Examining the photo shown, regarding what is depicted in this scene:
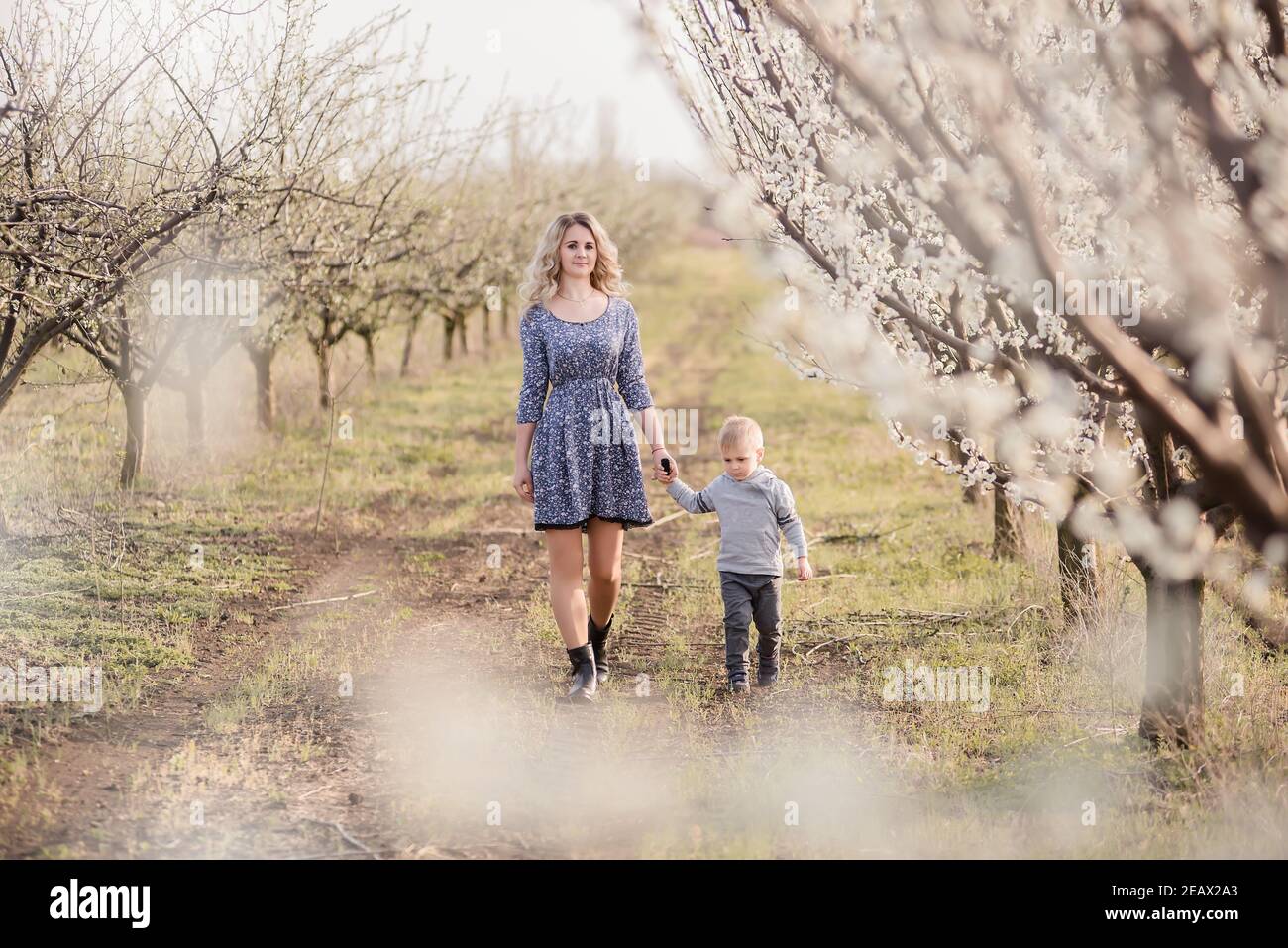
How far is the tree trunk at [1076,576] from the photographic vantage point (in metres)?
5.84

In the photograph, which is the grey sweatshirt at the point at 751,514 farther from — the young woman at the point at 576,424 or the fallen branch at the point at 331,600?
the fallen branch at the point at 331,600

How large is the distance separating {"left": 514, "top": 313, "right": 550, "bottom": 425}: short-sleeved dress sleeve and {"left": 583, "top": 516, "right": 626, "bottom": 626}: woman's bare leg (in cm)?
59

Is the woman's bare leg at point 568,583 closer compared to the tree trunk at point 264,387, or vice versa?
the woman's bare leg at point 568,583

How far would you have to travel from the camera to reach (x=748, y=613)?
5.40 m

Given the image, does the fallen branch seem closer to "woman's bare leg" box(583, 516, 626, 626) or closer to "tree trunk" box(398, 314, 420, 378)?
"woman's bare leg" box(583, 516, 626, 626)

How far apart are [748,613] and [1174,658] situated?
1878mm

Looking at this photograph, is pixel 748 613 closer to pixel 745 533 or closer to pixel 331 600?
pixel 745 533

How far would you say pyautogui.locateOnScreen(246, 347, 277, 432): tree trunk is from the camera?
12844 mm

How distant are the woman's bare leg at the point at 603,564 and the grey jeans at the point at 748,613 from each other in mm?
529

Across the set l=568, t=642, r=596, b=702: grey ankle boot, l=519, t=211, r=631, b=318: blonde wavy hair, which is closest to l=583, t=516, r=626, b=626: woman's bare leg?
l=568, t=642, r=596, b=702: grey ankle boot

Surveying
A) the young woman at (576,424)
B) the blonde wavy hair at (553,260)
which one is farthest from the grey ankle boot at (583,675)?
the blonde wavy hair at (553,260)

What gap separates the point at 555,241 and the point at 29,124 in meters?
3.06

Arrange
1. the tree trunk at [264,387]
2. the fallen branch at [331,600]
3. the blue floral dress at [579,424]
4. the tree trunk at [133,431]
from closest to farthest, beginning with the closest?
the blue floral dress at [579,424] → the fallen branch at [331,600] → the tree trunk at [133,431] → the tree trunk at [264,387]

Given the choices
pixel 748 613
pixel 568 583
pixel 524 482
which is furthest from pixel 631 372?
pixel 748 613
